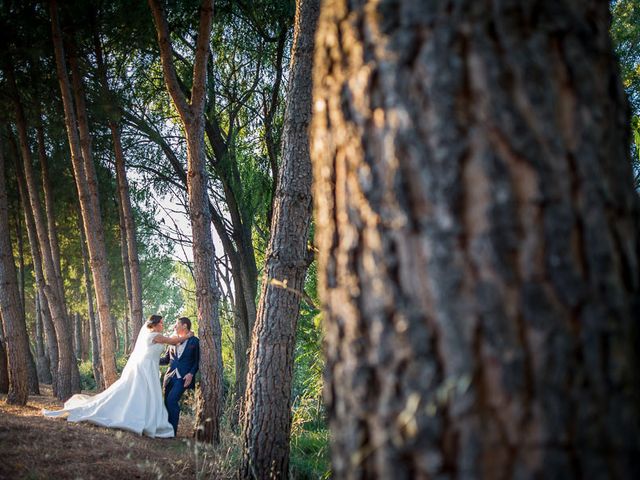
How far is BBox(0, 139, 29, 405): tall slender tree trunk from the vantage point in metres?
10.3

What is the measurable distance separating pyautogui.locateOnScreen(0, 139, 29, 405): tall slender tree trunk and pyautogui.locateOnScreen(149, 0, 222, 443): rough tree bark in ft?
13.0

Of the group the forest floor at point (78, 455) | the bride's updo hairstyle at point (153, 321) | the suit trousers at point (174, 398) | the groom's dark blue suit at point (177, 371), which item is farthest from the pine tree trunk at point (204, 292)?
the bride's updo hairstyle at point (153, 321)

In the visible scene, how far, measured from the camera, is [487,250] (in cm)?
124

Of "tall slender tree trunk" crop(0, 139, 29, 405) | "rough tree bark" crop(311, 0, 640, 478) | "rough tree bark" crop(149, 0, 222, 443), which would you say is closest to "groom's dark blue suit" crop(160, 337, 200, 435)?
"rough tree bark" crop(149, 0, 222, 443)

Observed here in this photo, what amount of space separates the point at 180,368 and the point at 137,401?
2.83ft

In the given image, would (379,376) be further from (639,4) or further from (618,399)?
(639,4)

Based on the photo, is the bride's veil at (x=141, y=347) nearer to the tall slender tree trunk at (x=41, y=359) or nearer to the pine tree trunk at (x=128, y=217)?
the pine tree trunk at (x=128, y=217)

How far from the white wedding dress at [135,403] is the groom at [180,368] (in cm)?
16

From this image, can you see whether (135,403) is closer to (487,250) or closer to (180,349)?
(180,349)

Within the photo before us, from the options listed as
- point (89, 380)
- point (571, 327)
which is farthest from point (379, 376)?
point (89, 380)

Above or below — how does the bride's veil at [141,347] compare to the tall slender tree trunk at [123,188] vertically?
below

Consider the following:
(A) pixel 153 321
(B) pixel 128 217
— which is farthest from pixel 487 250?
(B) pixel 128 217

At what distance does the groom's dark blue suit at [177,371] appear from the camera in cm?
973

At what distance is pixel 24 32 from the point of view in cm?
1203
